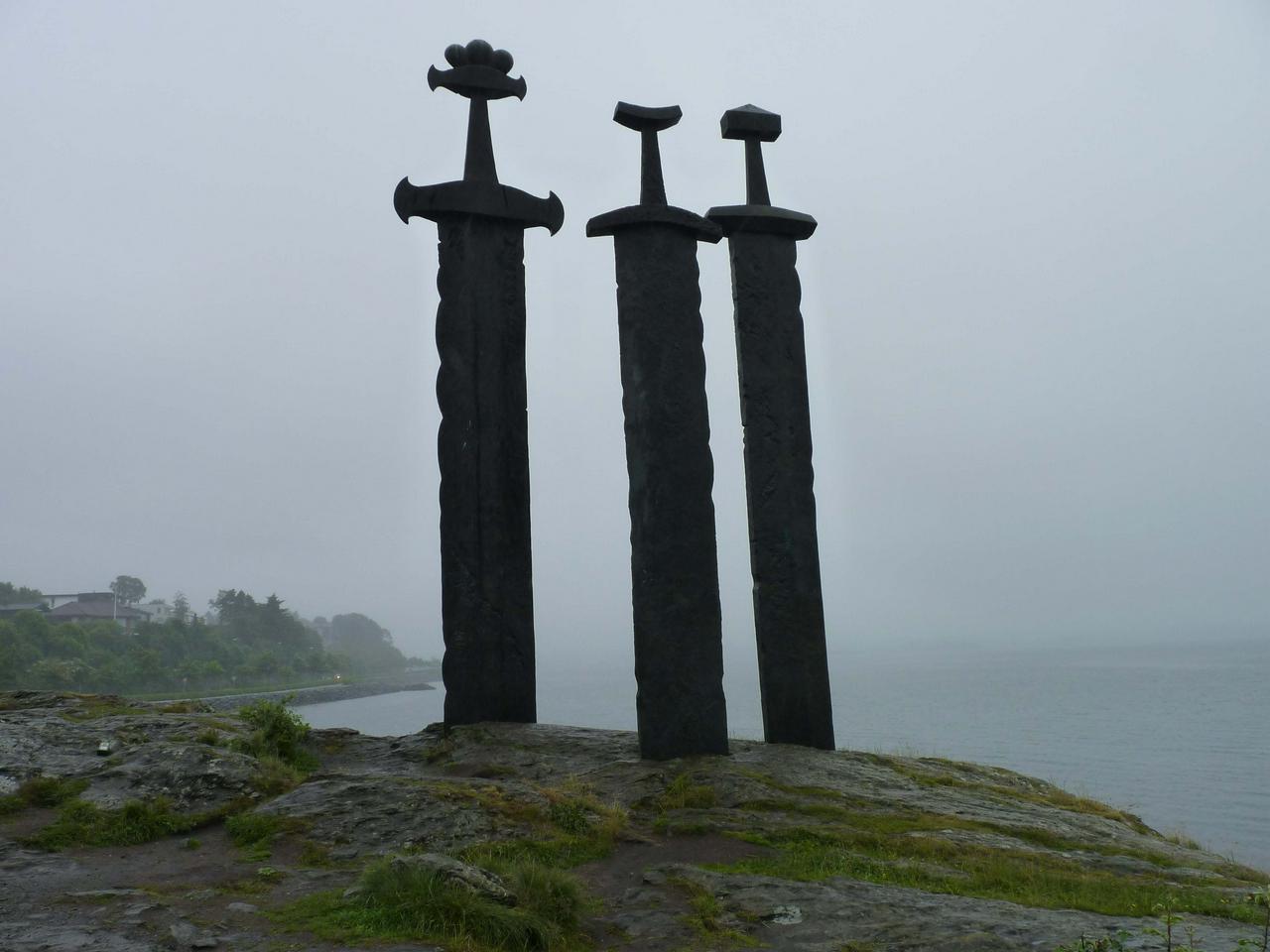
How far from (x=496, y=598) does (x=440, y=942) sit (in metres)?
6.38

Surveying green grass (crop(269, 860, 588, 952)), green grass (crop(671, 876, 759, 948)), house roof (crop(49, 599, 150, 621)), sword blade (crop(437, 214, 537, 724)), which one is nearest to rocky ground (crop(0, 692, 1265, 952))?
green grass (crop(671, 876, 759, 948))

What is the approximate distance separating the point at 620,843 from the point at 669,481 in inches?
166

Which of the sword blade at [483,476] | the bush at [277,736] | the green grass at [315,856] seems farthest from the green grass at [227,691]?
the green grass at [315,856]

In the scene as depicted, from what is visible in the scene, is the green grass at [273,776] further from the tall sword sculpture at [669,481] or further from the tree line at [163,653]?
the tree line at [163,653]

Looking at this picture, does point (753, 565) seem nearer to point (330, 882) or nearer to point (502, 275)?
point (502, 275)

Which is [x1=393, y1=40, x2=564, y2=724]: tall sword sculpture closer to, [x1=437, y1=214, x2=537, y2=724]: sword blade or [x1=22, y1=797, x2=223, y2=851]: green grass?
[x1=437, y1=214, x2=537, y2=724]: sword blade

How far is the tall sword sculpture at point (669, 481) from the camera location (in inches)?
402

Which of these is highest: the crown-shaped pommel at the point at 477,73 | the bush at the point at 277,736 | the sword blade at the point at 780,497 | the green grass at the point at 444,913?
the crown-shaped pommel at the point at 477,73

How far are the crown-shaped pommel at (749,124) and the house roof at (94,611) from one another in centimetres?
8528

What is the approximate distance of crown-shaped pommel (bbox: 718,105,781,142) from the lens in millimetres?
12492

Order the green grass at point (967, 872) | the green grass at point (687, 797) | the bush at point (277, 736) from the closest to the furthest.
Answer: the green grass at point (967, 872), the green grass at point (687, 797), the bush at point (277, 736)

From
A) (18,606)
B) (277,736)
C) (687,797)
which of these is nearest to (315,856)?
(687,797)

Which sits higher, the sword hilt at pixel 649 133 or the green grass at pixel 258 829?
the sword hilt at pixel 649 133

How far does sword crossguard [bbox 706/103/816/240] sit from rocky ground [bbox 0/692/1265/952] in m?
6.64
